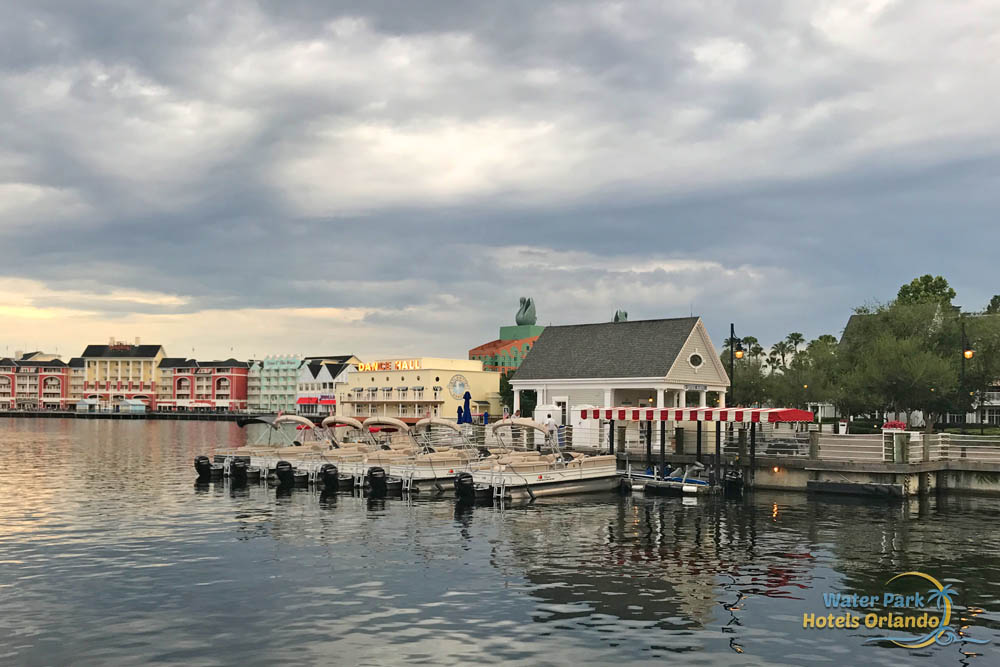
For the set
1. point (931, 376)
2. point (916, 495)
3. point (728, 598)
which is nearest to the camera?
point (728, 598)

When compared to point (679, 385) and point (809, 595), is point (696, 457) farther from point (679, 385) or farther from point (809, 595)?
point (809, 595)

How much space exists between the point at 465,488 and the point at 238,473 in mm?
18932

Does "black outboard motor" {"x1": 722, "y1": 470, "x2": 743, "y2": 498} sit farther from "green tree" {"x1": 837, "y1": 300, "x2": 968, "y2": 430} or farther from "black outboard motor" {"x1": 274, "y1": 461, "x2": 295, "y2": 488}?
"black outboard motor" {"x1": 274, "y1": 461, "x2": 295, "y2": 488}

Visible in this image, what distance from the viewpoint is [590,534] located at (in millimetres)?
35438

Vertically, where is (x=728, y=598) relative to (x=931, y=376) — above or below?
below

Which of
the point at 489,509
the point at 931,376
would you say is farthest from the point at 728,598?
the point at 931,376

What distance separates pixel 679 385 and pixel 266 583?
150 ft

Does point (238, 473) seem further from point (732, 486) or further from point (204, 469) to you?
point (732, 486)

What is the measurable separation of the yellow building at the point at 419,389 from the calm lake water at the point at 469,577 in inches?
3775

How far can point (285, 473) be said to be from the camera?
176 feet

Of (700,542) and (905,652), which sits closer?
(905,652)

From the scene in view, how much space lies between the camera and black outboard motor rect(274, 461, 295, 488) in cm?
5347

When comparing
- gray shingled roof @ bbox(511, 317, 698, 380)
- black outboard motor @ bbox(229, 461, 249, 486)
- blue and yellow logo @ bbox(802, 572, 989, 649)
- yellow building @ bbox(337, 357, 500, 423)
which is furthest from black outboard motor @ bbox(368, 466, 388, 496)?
yellow building @ bbox(337, 357, 500, 423)

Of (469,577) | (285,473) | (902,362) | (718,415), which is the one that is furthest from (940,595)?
(902,362)
